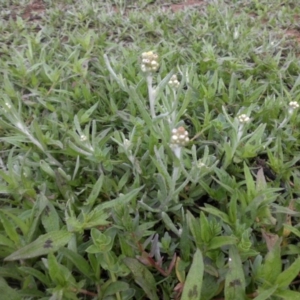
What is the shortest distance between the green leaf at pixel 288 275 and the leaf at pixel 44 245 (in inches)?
30.9

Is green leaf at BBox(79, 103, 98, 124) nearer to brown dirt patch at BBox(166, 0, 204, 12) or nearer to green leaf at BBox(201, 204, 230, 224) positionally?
green leaf at BBox(201, 204, 230, 224)

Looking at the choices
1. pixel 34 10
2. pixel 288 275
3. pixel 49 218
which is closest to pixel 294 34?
pixel 34 10

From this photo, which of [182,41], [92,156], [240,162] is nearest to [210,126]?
[240,162]

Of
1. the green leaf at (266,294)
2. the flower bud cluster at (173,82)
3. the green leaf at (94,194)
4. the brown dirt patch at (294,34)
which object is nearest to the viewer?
the green leaf at (266,294)

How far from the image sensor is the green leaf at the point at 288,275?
4.69 ft

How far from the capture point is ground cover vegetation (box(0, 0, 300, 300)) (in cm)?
158

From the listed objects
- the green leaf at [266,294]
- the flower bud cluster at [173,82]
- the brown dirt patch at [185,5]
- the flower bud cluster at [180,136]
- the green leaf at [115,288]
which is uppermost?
the flower bud cluster at [180,136]

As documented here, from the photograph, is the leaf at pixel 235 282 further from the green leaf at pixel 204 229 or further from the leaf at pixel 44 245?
the leaf at pixel 44 245

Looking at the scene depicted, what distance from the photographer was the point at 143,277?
62.8 inches

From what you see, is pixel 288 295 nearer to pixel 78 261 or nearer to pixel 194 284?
pixel 194 284

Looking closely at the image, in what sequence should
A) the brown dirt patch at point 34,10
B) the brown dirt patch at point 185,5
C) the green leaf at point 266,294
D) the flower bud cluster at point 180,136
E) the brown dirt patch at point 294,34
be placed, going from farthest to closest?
the brown dirt patch at point 185,5, the brown dirt patch at point 34,10, the brown dirt patch at point 294,34, the flower bud cluster at point 180,136, the green leaf at point 266,294

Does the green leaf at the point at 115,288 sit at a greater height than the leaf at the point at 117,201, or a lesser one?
lesser

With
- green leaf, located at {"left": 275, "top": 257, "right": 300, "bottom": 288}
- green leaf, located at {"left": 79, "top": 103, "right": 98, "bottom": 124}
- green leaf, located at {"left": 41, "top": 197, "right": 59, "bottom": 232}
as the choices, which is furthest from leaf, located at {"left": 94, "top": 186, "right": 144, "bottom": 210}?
green leaf, located at {"left": 79, "top": 103, "right": 98, "bottom": 124}

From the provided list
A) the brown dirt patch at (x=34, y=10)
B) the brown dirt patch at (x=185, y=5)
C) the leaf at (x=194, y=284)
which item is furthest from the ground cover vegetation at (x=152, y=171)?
the brown dirt patch at (x=185, y=5)
